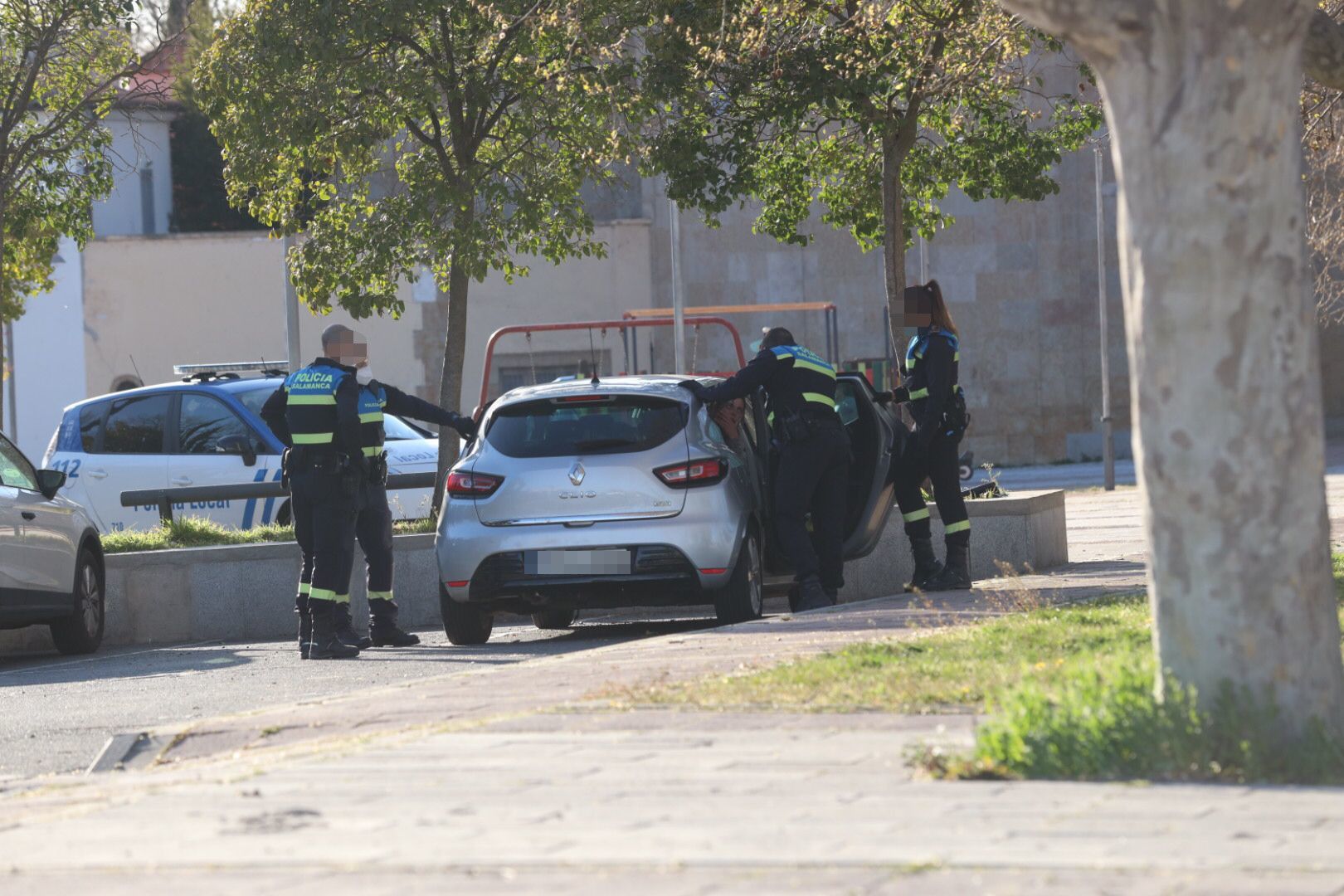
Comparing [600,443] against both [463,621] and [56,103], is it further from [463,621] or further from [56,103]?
[56,103]

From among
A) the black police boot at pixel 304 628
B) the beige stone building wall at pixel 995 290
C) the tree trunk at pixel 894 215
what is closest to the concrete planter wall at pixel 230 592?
the black police boot at pixel 304 628

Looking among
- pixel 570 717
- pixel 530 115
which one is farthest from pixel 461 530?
pixel 530 115

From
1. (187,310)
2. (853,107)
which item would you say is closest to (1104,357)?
(187,310)

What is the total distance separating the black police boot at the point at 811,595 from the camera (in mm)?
11695

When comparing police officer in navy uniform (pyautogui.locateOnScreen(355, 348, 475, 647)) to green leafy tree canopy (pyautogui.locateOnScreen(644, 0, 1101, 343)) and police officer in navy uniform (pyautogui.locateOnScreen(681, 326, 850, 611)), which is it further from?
green leafy tree canopy (pyautogui.locateOnScreen(644, 0, 1101, 343))

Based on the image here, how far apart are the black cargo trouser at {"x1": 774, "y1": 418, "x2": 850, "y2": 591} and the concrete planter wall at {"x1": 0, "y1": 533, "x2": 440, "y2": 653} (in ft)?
10.7

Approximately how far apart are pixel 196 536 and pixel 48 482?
2054 mm

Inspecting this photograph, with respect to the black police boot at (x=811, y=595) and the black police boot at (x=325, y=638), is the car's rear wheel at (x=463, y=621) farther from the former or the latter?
the black police boot at (x=811, y=595)

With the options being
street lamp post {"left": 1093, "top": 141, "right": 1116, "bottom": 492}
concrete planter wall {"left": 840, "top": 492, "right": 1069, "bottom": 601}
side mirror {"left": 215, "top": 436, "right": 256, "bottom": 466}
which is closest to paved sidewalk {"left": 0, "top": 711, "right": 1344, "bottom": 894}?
concrete planter wall {"left": 840, "top": 492, "right": 1069, "bottom": 601}

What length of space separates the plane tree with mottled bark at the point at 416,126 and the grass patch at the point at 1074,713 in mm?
8058

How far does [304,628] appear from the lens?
38.7 ft

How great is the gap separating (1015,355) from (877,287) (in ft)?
9.67

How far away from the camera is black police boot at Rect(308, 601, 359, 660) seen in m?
11.4

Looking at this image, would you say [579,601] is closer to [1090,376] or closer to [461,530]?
[461,530]
